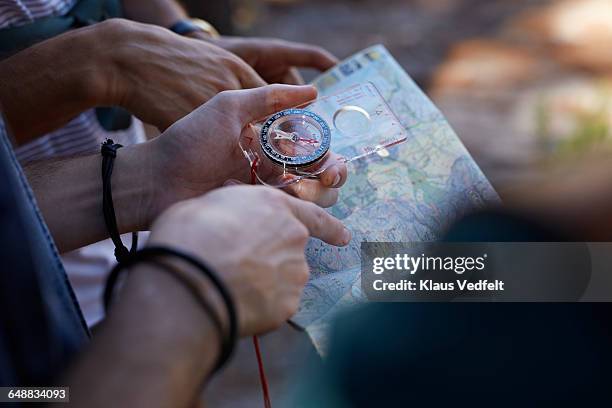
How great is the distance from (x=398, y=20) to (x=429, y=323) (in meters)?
2.80

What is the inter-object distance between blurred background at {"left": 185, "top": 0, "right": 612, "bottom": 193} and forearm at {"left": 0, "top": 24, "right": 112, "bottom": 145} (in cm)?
164

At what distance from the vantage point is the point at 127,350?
2.41ft

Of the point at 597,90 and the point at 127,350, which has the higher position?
the point at 597,90

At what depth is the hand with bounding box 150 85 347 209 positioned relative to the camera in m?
1.14

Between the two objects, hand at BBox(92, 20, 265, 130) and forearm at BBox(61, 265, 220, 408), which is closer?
forearm at BBox(61, 265, 220, 408)

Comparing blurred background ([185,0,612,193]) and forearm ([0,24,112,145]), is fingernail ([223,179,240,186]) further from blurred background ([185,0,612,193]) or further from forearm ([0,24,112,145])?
blurred background ([185,0,612,193])

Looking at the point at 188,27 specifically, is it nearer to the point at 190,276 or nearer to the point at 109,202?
the point at 109,202

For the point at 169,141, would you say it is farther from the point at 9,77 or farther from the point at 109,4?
the point at 109,4

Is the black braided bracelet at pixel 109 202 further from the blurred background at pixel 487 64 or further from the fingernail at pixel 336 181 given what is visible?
the blurred background at pixel 487 64

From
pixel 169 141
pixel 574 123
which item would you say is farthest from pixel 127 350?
pixel 574 123

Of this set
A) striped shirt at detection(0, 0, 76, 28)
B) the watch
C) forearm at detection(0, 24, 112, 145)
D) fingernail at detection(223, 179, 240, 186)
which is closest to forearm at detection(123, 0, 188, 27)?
the watch

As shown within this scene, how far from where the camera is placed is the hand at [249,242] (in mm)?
815

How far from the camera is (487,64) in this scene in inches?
127

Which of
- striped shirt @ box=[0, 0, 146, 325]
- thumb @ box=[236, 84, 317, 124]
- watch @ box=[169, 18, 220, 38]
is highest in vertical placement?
thumb @ box=[236, 84, 317, 124]
